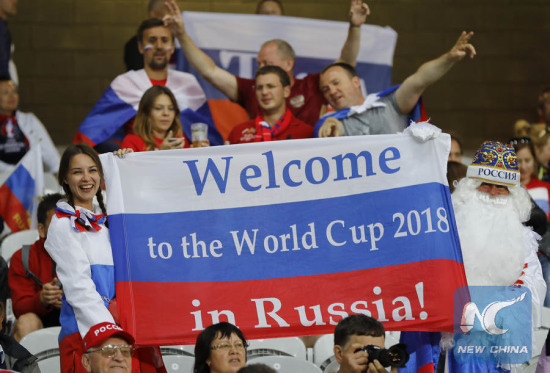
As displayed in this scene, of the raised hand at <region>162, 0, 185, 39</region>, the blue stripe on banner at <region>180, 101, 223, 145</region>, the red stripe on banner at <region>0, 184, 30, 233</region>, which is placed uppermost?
the raised hand at <region>162, 0, 185, 39</region>

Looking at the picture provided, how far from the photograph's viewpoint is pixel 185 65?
8.59m

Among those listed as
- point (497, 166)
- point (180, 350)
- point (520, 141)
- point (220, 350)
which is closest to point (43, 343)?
point (180, 350)

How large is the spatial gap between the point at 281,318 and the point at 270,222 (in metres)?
0.45

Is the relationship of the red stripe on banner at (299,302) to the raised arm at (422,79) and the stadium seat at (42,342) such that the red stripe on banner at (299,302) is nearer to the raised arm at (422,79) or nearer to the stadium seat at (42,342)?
the stadium seat at (42,342)

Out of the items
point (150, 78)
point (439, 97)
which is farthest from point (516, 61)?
point (150, 78)

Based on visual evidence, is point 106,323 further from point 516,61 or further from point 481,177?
point 516,61

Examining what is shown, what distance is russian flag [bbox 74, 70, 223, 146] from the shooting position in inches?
313

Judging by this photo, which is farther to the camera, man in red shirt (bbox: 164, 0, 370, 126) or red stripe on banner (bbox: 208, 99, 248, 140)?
red stripe on banner (bbox: 208, 99, 248, 140)

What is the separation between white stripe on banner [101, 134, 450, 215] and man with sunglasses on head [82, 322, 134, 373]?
736 mm

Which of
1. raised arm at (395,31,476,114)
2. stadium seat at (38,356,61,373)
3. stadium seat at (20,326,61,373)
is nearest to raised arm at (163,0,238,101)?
raised arm at (395,31,476,114)

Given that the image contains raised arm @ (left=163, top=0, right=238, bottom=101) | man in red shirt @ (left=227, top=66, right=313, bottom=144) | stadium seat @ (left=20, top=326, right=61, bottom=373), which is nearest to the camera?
stadium seat @ (left=20, top=326, right=61, bottom=373)

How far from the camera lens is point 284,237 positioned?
5004 mm

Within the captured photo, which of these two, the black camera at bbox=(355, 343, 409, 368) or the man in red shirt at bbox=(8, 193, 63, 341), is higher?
the man in red shirt at bbox=(8, 193, 63, 341)

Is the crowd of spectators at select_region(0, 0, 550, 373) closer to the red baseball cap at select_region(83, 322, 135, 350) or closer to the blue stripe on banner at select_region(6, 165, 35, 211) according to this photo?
the red baseball cap at select_region(83, 322, 135, 350)
